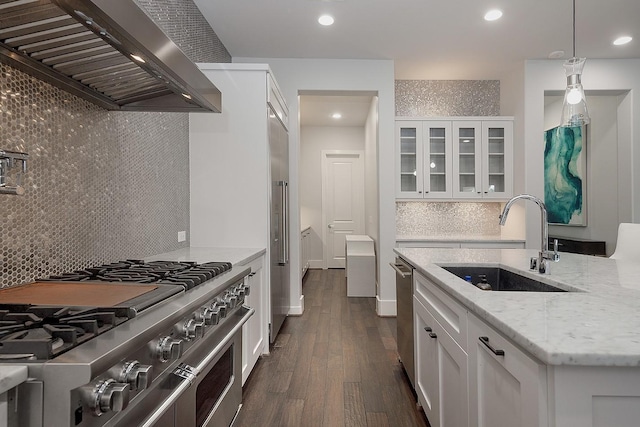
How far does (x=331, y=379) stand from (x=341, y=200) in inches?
199

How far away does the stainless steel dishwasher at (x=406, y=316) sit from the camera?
7.07ft

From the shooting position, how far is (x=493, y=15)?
3059 millimetres

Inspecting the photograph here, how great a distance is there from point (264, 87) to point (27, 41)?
179 centimetres

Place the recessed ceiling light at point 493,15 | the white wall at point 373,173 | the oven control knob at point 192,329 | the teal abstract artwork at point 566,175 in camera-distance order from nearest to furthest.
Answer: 1. the oven control knob at point 192,329
2. the recessed ceiling light at point 493,15
3. the white wall at point 373,173
4. the teal abstract artwork at point 566,175

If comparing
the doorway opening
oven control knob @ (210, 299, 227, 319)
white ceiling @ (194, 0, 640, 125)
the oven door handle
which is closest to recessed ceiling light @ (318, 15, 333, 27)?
white ceiling @ (194, 0, 640, 125)

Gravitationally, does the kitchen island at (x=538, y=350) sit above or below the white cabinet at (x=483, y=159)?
below

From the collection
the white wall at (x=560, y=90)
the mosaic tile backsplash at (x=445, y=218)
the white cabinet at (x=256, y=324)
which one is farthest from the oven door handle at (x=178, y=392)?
the white wall at (x=560, y=90)

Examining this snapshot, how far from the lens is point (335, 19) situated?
311 cm

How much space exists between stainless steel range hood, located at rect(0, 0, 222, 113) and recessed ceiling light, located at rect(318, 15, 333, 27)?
71.8 inches

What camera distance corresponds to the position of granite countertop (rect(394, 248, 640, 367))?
706 millimetres

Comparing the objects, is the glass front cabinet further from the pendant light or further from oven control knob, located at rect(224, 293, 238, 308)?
oven control knob, located at rect(224, 293, 238, 308)

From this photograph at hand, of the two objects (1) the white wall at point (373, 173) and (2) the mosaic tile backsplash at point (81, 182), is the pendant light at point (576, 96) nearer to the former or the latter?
(1) the white wall at point (373, 173)

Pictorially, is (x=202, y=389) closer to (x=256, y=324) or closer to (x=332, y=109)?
(x=256, y=324)

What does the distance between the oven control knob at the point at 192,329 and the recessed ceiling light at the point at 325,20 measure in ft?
9.34
